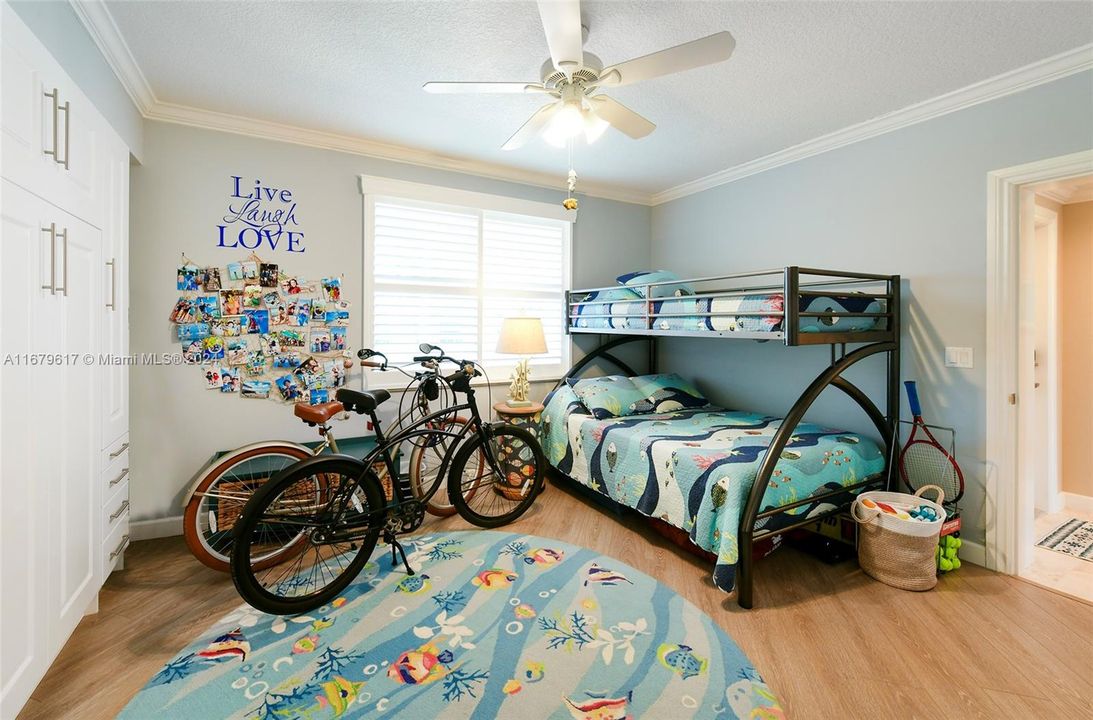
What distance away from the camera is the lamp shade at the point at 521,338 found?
130 inches

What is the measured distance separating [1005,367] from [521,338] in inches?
104

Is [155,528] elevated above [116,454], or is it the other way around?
[116,454]

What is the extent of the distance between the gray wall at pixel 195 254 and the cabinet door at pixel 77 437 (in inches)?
34.2

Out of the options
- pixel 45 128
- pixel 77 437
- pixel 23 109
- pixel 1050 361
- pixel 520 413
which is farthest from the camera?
pixel 520 413

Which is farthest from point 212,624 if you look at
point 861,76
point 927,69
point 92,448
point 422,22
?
point 927,69

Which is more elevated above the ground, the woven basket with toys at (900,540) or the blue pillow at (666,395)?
the blue pillow at (666,395)

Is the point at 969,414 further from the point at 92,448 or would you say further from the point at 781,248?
the point at 92,448

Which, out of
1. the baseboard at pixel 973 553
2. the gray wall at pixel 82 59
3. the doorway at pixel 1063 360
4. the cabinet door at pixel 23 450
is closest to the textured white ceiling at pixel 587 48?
the gray wall at pixel 82 59

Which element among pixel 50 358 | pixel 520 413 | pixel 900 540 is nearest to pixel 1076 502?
pixel 900 540

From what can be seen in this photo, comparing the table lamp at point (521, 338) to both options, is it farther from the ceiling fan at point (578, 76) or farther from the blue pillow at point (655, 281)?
the ceiling fan at point (578, 76)

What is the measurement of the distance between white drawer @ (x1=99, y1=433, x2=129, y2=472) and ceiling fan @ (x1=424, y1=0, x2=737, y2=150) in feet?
6.67

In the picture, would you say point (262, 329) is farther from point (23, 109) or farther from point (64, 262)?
point (23, 109)

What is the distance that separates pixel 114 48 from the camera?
2078 mm

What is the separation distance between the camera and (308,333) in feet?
10.0
